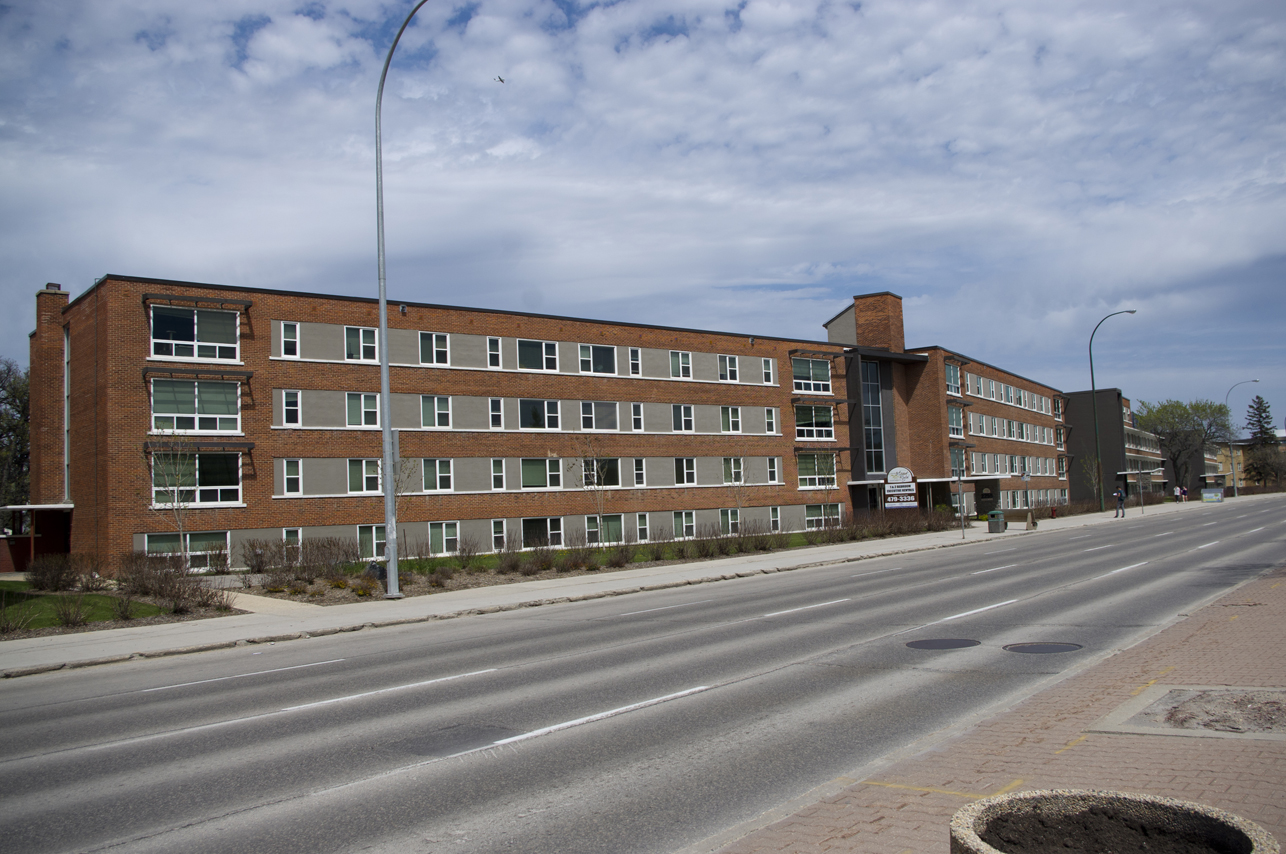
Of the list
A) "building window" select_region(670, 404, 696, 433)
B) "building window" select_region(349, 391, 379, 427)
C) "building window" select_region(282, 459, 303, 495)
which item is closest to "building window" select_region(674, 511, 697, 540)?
"building window" select_region(670, 404, 696, 433)

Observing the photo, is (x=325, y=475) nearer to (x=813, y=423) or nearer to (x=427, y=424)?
(x=427, y=424)

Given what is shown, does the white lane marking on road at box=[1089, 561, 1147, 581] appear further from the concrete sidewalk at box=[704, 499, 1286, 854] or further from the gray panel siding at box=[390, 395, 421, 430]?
the gray panel siding at box=[390, 395, 421, 430]

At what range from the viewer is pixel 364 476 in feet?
131

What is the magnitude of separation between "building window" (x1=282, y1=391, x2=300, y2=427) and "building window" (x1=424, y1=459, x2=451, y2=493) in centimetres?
601

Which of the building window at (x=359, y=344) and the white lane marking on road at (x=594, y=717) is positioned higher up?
the building window at (x=359, y=344)

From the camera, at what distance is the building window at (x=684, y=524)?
50.0m

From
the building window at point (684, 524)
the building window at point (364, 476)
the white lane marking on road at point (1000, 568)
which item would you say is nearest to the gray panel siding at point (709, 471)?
the building window at point (684, 524)

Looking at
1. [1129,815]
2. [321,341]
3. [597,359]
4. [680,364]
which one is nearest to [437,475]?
[321,341]

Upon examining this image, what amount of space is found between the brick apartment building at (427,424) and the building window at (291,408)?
3.7 inches

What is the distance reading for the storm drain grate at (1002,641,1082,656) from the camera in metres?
11.0

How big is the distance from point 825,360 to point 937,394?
9362 millimetres

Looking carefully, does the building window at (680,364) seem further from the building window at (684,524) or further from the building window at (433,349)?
the building window at (433,349)

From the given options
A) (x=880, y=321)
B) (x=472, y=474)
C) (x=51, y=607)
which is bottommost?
(x=51, y=607)

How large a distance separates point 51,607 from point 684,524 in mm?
33666
